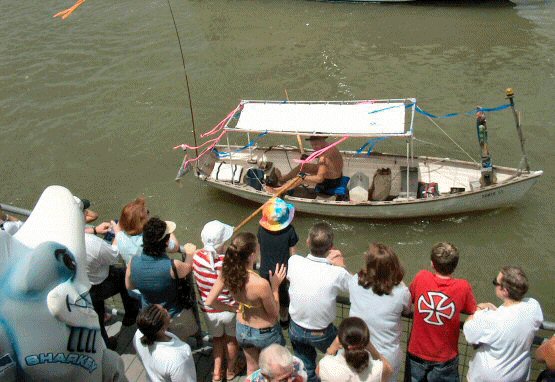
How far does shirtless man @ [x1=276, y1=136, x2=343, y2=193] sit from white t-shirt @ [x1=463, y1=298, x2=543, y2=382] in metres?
5.91

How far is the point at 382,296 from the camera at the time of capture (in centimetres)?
435

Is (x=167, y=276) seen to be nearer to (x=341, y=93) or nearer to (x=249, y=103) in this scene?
(x=249, y=103)

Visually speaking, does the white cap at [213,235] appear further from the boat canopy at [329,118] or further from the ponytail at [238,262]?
the boat canopy at [329,118]

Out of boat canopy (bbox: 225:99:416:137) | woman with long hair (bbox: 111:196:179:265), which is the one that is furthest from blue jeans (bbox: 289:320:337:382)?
boat canopy (bbox: 225:99:416:137)

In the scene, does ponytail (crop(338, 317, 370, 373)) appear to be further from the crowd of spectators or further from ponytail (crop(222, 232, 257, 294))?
ponytail (crop(222, 232, 257, 294))

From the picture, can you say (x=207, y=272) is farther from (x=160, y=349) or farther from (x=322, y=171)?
(x=322, y=171)

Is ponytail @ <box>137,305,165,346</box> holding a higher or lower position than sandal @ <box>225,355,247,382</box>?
higher

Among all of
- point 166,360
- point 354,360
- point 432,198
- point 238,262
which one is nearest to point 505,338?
point 354,360

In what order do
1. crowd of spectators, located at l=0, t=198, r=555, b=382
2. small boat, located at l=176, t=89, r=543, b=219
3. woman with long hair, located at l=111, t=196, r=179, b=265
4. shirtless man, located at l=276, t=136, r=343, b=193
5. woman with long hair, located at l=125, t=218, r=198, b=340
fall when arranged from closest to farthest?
crowd of spectators, located at l=0, t=198, r=555, b=382
woman with long hair, located at l=125, t=218, r=198, b=340
woman with long hair, located at l=111, t=196, r=179, b=265
small boat, located at l=176, t=89, r=543, b=219
shirtless man, located at l=276, t=136, r=343, b=193

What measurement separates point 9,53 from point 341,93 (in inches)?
464

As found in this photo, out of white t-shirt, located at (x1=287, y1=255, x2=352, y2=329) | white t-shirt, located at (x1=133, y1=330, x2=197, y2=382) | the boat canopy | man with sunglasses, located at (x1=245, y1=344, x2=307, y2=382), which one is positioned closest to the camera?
man with sunglasses, located at (x1=245, y1=344, x2=307, y2=382)

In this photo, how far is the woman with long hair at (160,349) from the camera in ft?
13.6

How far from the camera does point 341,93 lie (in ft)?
50.7

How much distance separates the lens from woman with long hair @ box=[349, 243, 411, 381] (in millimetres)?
4293
